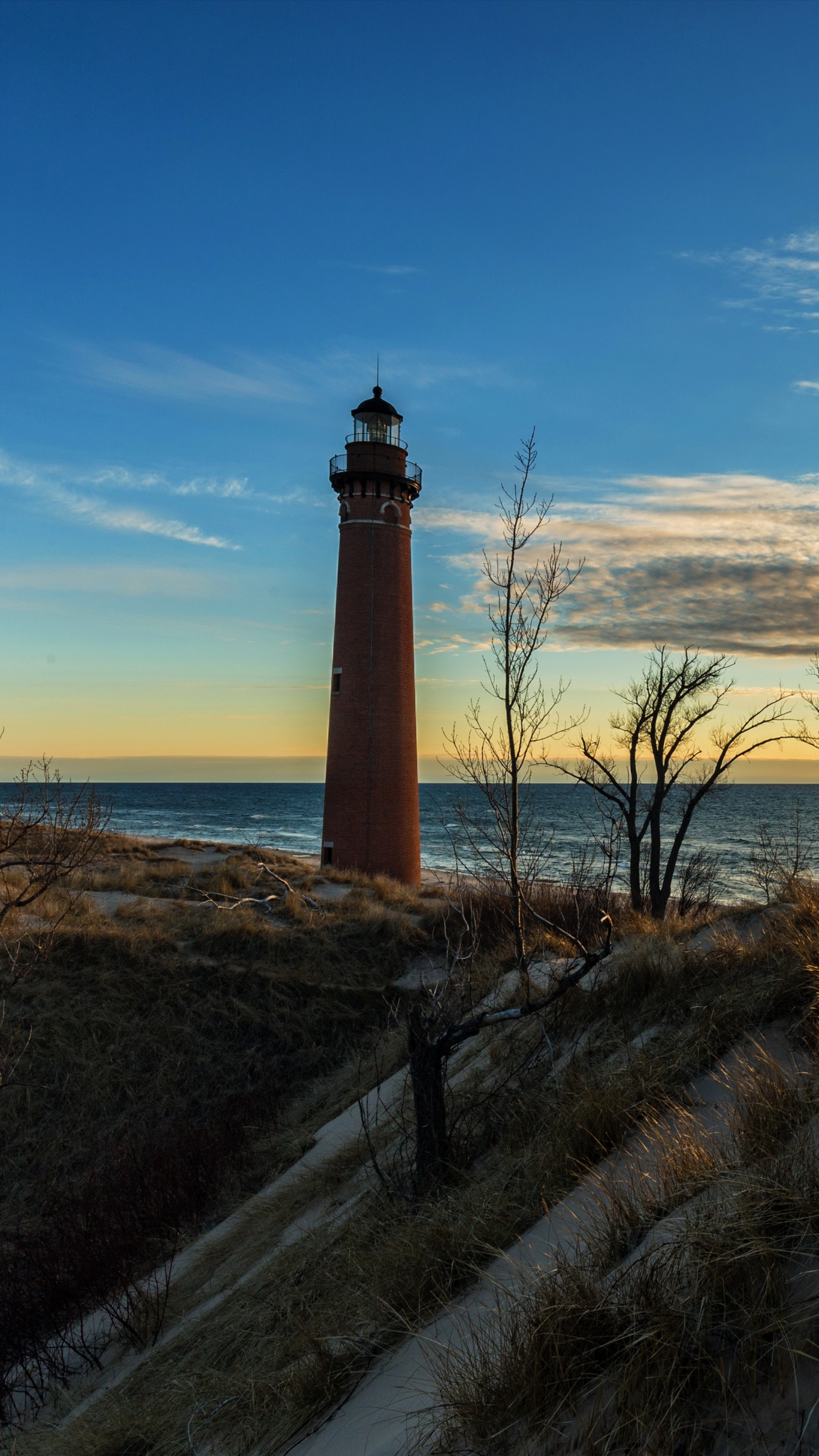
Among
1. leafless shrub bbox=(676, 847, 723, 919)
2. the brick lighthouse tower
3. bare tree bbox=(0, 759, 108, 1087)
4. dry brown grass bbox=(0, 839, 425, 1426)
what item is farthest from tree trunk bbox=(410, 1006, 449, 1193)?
the brick lighthouse tower

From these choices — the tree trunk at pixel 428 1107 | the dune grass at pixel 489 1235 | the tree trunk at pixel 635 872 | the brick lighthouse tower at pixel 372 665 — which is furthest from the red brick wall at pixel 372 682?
the tree trunk at pixel 428 1107

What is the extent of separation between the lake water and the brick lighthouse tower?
482cm

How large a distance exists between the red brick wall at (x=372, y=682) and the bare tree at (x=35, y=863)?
9422 mm

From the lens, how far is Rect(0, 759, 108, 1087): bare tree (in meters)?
11.0

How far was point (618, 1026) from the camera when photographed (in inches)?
276

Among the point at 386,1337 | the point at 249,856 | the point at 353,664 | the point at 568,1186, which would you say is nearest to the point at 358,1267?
the point at 386,1337

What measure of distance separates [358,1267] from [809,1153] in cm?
252

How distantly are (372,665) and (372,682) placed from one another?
1.80 ft

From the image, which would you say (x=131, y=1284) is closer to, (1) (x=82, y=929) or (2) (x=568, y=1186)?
(2) (x=568, y=1186)

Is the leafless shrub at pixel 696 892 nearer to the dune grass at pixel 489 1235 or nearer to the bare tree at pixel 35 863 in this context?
the dune grass at pixel 489 1235

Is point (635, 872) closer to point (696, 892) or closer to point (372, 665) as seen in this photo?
point (696, 892)

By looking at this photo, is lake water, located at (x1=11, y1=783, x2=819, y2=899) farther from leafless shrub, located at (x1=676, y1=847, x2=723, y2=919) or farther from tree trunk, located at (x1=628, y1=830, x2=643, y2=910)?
tree trunk, located at (x1=628, y1=830, x2=643, y2=910)

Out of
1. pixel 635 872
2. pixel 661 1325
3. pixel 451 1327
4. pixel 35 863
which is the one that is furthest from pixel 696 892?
pixel 661 1325

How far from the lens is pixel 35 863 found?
10359 millimetres
